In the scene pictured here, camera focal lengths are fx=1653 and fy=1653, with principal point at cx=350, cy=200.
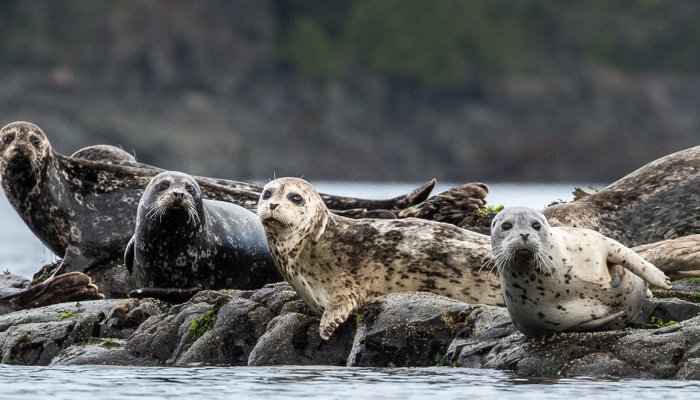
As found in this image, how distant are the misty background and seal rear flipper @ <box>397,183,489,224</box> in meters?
49.5

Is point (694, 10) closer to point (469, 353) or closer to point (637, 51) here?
point (637, 51)

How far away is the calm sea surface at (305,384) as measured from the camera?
9219 mm

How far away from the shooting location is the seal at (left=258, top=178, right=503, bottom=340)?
11289 mm

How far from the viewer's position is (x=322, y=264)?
1137 cm

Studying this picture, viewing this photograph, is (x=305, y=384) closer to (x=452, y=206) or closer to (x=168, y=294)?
(x=168, y=294)

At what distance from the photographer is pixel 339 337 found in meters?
11.0

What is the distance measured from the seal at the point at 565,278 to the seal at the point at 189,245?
4.03 meters

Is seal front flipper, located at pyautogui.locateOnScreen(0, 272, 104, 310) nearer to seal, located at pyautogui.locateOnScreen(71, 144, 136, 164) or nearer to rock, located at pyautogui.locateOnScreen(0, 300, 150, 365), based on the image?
rock, located at pyautogui.locateOnScreen(0, 300, 150, 365)

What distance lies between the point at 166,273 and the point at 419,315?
11.4ft

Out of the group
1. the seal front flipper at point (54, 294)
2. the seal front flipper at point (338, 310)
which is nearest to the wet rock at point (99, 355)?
the seal front flipper at point (338, 310)

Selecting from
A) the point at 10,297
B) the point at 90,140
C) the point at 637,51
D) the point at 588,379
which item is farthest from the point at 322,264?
the point at 637,51

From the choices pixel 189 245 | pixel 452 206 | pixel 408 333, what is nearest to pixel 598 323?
pixel 408 333

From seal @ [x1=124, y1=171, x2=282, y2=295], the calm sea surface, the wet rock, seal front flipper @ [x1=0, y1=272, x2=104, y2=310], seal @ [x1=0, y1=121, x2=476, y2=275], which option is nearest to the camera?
the calm sea surface

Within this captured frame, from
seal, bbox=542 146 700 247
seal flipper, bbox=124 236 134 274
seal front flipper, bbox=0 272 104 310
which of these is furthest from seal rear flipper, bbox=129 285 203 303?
seal, bbox=542 146 700 247
